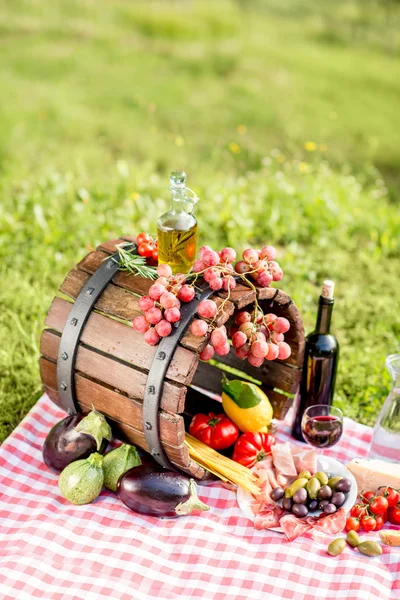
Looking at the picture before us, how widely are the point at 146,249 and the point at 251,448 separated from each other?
1.10 m

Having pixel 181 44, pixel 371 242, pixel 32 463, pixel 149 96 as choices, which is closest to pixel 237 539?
pixel 32 463

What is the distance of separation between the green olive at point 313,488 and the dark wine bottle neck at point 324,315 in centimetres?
77

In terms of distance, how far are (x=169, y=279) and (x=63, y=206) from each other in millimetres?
3108

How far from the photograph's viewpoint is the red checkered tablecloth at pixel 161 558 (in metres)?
3.13

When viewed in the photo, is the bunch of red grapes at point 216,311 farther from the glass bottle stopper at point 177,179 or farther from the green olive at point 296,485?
the green olive at point 296,485

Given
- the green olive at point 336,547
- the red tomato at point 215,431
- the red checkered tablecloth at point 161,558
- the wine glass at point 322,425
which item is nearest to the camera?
the red checkered tablecloth at point 161,558

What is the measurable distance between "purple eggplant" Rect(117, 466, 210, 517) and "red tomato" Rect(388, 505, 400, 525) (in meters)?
0.85

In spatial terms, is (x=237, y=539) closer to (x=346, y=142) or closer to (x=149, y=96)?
(x=346, y=142)

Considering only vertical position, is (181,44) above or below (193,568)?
above

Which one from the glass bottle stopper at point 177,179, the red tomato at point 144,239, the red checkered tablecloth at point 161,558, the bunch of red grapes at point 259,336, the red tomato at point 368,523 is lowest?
the red checkered tablecloth at point 161,558

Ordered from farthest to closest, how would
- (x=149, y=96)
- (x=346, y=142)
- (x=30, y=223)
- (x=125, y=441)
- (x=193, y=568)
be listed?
(x=149, y=96) < (x=346, y=142) < (x=30, y=223) < (x=125, y=441) < (x=193, y=568)

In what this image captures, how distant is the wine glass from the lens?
3676 mm

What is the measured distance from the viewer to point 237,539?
3414mm

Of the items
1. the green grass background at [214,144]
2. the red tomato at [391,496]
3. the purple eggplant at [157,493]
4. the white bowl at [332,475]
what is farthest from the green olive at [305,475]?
the green grass background at [214,144]
